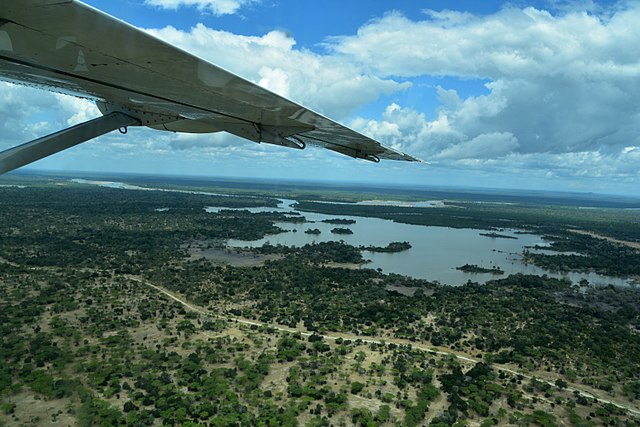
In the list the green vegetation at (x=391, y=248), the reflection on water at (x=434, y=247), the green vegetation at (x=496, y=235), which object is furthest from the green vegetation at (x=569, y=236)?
the green vegetation at (x=391, y=248)

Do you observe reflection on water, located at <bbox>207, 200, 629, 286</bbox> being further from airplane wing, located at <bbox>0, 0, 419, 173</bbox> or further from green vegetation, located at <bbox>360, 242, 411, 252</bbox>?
airplane wing, located at <bbox>0, 0, 419, 173</bbox>

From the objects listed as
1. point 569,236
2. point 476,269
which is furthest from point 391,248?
point 569,236

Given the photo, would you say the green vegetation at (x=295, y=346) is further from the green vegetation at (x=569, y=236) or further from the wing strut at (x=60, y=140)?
the wing strut at (x=60, y=140)

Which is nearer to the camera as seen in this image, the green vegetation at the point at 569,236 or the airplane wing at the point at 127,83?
the airplane wing at the point at 127,83

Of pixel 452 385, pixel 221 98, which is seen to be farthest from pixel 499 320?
pixel 221 98

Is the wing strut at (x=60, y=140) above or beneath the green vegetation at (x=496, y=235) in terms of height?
above

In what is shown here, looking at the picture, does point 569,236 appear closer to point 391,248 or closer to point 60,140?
point 391,248
